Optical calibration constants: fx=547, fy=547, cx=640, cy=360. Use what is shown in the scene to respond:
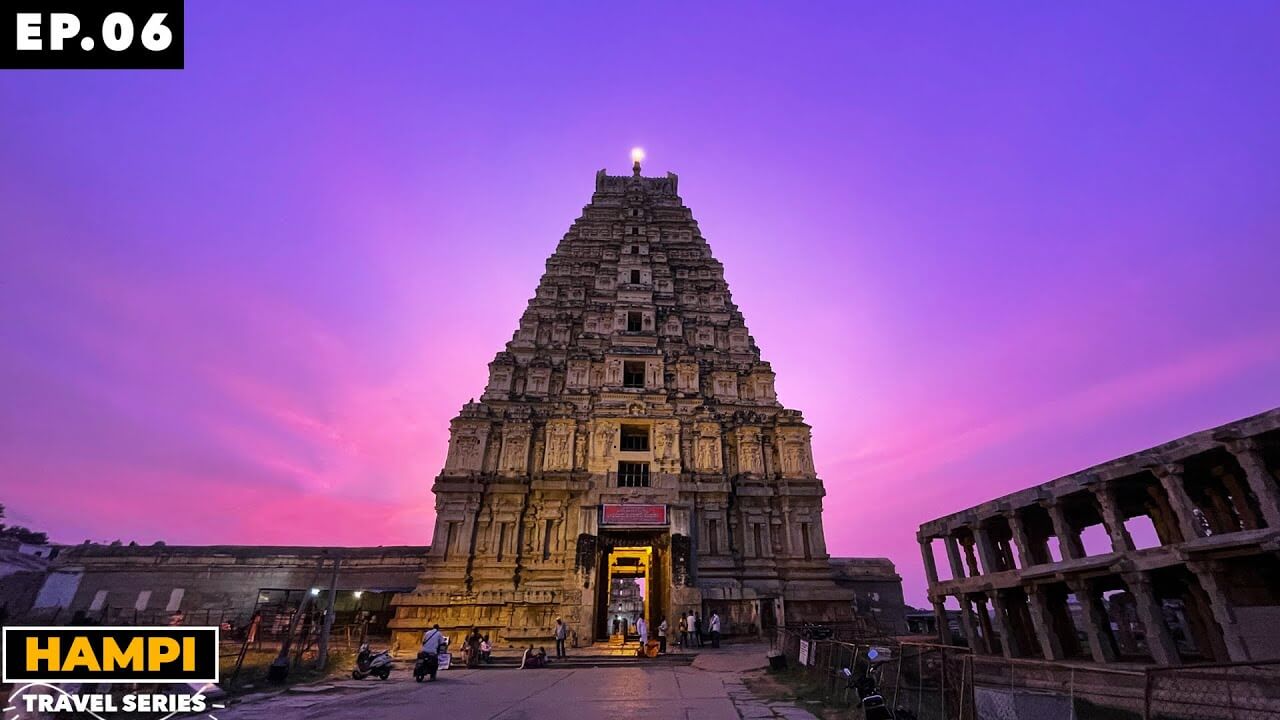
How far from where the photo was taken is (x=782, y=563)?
30.9m

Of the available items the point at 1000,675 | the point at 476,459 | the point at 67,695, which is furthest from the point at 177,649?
the point at 476,459

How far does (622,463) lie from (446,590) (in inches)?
456

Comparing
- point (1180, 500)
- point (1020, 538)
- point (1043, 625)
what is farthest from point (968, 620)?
point (1180, 500)

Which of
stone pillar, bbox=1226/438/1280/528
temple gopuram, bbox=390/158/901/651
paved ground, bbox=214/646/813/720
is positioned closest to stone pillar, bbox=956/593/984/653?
temple gopuram, bbox=390/158/901/651

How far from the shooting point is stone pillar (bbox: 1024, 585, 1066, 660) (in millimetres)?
16562

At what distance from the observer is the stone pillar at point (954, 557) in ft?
69.5

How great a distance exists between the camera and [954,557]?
21.3 meters

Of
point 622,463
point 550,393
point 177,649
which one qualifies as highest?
point 550,393

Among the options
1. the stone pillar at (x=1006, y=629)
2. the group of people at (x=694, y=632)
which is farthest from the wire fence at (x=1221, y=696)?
the group of people at (x=694, y=632)

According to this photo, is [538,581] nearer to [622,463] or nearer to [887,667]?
[622,463]

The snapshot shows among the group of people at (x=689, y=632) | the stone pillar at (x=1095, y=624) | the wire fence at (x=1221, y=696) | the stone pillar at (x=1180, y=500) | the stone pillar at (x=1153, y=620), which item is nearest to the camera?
the wire fence at (x=1221, y=696)

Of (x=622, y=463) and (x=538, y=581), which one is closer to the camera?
(x=538, y=581)

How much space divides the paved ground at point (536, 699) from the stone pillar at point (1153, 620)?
1005 cm

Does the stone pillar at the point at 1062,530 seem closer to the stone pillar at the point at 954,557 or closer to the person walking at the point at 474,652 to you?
the stone pillar at the point at 954,557
